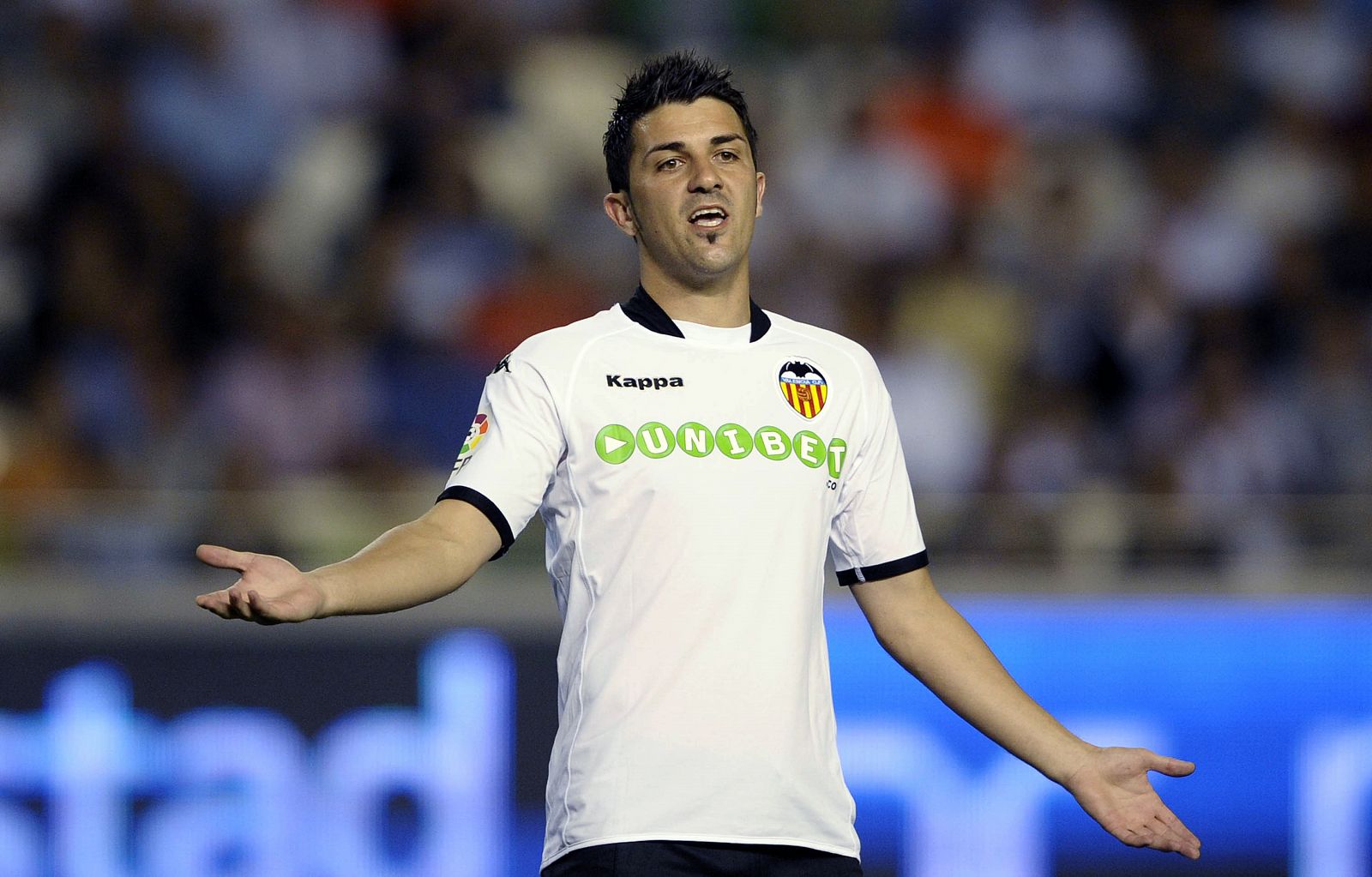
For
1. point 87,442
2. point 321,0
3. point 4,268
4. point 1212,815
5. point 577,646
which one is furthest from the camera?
point 321,0

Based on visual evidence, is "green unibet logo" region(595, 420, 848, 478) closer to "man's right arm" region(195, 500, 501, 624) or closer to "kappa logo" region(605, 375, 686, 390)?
"kappa logo" region(605, 375, 686, 390)

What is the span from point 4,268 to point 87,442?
116 cm

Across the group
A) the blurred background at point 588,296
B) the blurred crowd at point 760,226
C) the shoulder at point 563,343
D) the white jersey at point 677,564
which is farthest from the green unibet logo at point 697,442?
the blurred crowd at point 760,226

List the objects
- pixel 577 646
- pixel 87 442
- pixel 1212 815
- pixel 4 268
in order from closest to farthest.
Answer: pixel 577 646 → pixel 1212 815 → pixel 87 442 → pixel 4 268

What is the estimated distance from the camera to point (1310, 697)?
269 inches

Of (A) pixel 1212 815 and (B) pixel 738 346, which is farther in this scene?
(A) pixel 1212 815

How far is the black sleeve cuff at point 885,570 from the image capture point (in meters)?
3.73

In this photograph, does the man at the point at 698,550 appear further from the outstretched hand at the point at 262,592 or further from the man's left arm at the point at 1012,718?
the outstretched hand at the point at 262,592

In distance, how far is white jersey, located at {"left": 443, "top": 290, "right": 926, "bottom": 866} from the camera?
11.0ft

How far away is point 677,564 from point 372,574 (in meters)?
0.55

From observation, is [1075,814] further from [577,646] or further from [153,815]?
[577,646]

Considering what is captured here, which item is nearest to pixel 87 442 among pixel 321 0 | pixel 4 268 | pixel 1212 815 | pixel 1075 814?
pixel 4 268

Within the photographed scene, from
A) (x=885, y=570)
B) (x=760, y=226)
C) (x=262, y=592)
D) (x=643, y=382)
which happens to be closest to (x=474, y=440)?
(x=643, y=382)

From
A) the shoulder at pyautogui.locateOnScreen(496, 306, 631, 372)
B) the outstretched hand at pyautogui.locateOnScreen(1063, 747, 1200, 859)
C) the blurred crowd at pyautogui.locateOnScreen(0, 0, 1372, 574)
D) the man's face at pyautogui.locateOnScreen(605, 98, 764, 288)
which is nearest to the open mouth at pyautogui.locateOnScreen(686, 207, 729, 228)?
the man's face at pyautogui.locateOnScreen(605, 98, 764, 288)
